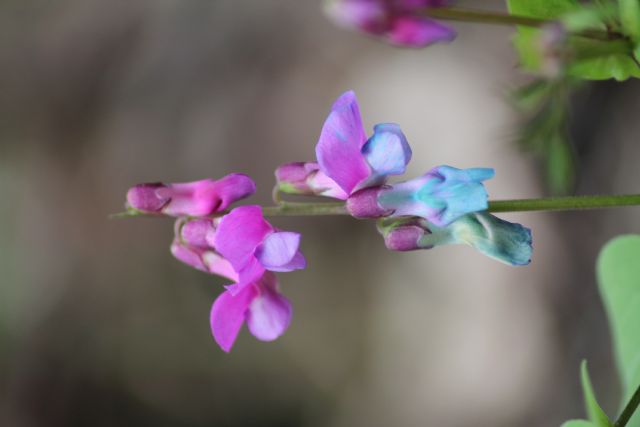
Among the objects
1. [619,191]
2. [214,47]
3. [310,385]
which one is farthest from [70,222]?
[619,191]

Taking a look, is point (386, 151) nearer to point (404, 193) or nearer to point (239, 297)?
point (404, 193)

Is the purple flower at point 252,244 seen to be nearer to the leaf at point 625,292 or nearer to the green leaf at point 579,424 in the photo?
the green leaf at point 579,424

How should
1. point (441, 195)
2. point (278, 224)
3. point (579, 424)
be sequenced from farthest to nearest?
point (278, 224) → point (579, 424) → point (441, 195)

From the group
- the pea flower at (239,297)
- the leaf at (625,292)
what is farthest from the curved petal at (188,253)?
the leaf at (625,292)

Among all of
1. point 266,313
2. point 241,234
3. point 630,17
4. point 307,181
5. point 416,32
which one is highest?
point 630,17

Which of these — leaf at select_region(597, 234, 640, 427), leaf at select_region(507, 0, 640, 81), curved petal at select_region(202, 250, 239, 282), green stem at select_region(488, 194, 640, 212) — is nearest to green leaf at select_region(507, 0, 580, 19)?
leaf at select_region(507, 0, 640, 81)

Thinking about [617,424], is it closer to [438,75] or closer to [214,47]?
[438,75]

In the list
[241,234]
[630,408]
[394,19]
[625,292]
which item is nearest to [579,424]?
[630,408]

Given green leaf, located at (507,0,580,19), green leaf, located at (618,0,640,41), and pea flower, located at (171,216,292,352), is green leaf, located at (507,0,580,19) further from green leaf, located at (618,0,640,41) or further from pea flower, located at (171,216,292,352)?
pea flower, located at (171,216,292,352)
